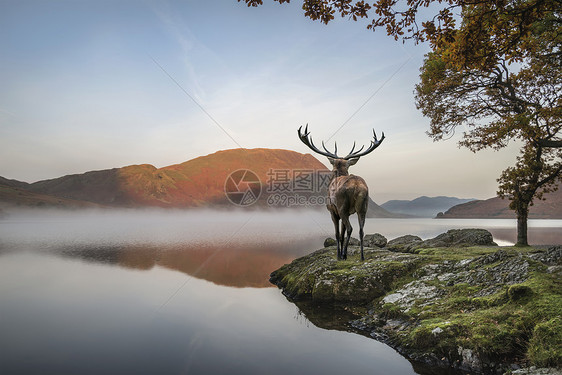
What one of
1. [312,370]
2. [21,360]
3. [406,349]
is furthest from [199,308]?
[406,349]

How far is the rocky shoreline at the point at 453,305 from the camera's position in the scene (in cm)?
459

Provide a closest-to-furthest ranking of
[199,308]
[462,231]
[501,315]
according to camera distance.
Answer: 1. [501,315]
2. [199,308]
3. [462,231]

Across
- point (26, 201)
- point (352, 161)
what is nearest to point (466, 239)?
point (352, 161)

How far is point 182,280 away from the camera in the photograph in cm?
1625

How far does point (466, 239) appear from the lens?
18.6 metres

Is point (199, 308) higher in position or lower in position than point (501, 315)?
lower

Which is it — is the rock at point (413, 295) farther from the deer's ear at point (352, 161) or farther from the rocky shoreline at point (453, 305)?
the deer's ear at point (352, 161)

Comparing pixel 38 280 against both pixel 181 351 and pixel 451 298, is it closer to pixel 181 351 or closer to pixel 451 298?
pixel 181 351

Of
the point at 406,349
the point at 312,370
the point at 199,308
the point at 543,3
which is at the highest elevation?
the point at 543,3

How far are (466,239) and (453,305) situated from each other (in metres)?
14.9

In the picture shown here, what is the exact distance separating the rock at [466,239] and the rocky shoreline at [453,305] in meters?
10.5

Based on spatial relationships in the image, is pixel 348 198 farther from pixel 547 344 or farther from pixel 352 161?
pixel 547 344

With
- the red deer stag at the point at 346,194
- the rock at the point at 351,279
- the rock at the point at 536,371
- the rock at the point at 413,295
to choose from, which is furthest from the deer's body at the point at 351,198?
the rock at the point at 536,371

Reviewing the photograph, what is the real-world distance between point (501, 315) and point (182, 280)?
591 inches
